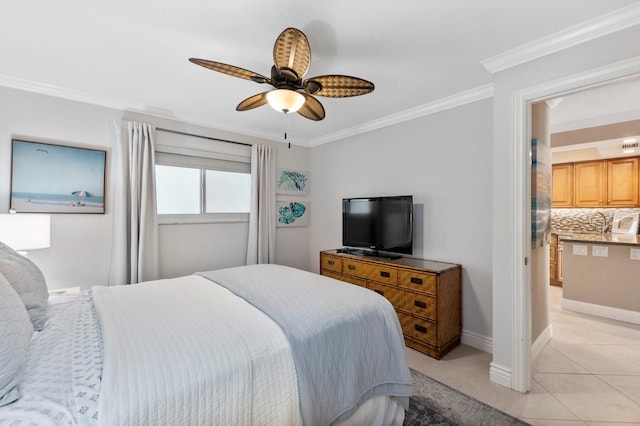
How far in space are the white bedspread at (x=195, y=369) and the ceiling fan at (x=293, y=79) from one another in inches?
53.2

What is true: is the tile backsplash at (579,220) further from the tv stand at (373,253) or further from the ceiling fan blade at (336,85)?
the ceiling fan blade at (336,85)

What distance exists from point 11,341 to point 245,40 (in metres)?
2.00

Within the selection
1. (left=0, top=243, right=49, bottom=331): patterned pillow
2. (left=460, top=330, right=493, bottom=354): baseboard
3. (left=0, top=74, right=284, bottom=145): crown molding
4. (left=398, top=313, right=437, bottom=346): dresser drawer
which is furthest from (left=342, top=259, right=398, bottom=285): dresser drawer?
(left=0, top=243, right=49, bottom=331): patterned pillow

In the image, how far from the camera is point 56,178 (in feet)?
8.87

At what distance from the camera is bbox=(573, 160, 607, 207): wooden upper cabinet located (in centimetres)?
498

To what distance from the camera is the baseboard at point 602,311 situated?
3391 millimetres

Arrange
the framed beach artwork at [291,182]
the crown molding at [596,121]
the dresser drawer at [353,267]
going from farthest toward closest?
the framed beach artwork at [291,182] → the dresser drawer at [353,267] → the crown molding at [596,121]

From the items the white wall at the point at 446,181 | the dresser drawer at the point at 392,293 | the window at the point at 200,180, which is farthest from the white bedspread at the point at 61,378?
the white wall at the point at 446,181

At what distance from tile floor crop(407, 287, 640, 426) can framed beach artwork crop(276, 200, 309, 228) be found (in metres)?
2.47

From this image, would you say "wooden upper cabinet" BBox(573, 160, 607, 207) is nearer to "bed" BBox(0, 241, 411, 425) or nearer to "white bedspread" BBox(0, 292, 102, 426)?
"bed" BBox(0, 241, 411, 425)

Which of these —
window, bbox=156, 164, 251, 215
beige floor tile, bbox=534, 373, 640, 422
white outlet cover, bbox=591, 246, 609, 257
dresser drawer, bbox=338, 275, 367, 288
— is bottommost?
beige floor tile, bbox=534, 373, 640, 422

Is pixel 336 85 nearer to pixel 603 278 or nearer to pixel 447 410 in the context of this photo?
pixel 447 410

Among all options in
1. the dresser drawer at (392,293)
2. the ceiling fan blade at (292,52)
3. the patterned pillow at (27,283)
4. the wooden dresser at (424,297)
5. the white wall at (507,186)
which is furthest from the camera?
the dresser drawer at (392,293)

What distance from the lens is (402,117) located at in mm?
3418
